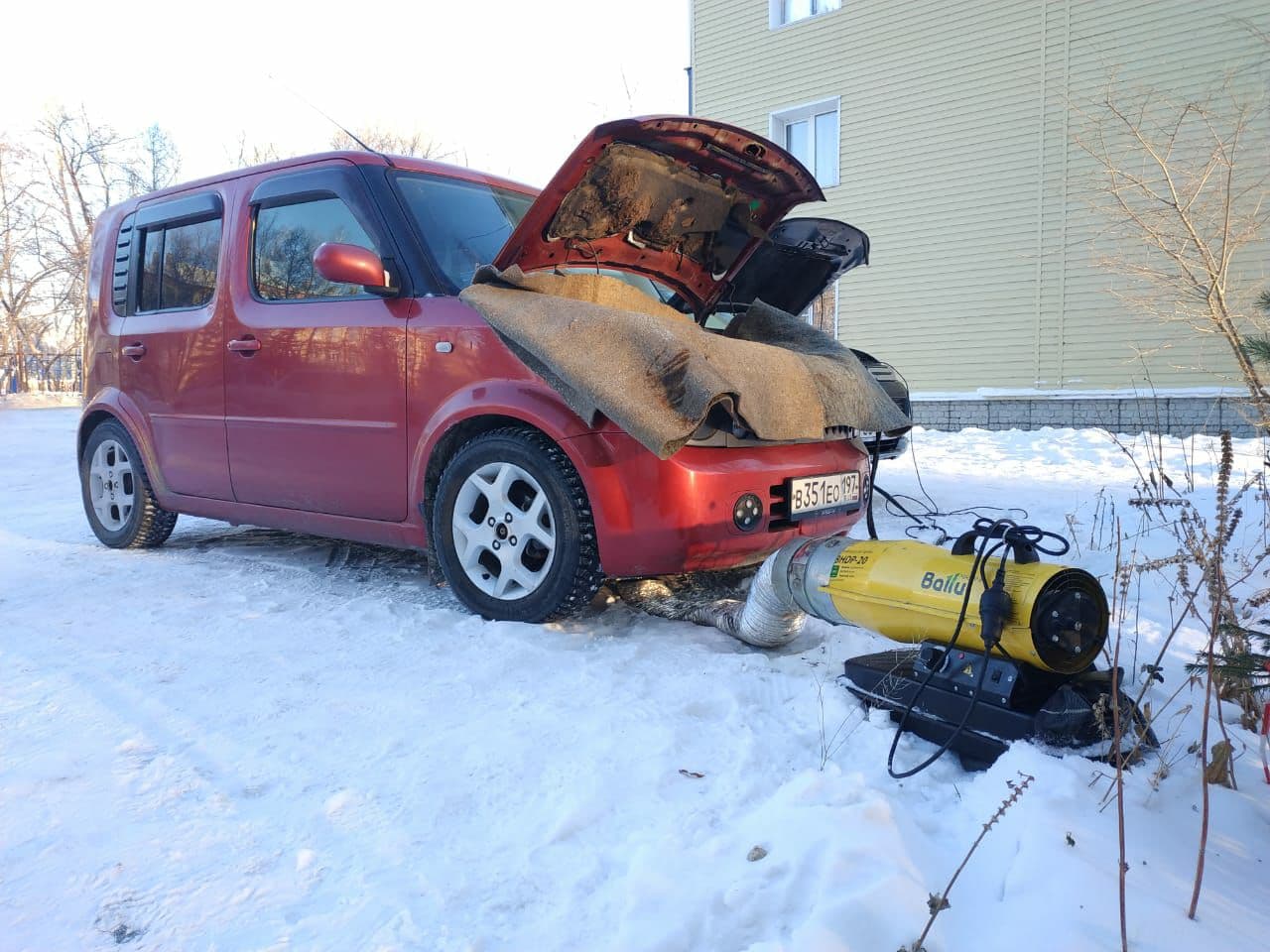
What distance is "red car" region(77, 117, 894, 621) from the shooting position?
3084 millimetres

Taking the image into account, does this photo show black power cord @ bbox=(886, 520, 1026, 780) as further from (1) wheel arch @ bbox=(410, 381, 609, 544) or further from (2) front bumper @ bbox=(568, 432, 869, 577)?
(1) wheel arch @ bbox=(410, 381, 609, 544)

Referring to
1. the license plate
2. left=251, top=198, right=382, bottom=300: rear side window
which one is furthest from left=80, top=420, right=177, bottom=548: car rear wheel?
the license plate

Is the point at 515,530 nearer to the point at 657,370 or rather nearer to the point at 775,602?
the point at 657,370

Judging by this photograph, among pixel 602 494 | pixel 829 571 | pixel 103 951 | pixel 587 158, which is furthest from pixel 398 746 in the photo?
pixel 587 158

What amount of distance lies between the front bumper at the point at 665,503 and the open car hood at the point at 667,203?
3.27 feet

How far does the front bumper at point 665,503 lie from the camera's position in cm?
296

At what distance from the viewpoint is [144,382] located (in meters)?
4.72

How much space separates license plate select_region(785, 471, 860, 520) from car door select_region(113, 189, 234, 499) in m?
2.88

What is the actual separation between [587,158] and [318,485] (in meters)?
1.90

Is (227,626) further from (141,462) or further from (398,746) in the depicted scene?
(141,462)

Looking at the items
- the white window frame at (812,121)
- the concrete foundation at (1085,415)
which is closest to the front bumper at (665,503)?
the concrete foundation at (1085,415)

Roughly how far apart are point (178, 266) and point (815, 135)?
461 inches

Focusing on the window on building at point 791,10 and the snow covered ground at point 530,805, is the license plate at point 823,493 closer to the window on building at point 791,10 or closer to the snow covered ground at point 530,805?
the snow covered ground at point 530,805

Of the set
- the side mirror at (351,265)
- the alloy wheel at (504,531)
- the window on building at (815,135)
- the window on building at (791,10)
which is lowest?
the alloy wheel at (504,531)
